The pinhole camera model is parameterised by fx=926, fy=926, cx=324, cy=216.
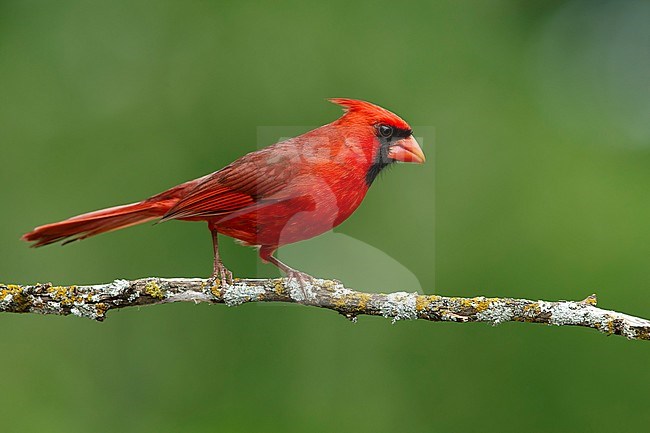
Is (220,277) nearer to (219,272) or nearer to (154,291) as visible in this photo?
(219,272)

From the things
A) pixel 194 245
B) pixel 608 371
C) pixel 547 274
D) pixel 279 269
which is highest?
pixel 279 269

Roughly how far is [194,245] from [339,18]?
1794mm

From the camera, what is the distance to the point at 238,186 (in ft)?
8.49

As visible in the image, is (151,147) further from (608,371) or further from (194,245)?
(608,371)

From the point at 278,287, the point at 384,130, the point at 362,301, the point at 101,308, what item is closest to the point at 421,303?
the point at 362,301

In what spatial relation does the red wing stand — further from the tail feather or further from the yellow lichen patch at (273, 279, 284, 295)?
the yellow lichen patch at (273, 279, 284, 295)

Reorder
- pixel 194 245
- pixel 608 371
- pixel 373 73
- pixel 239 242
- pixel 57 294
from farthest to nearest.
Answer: pixel 373 73 → pixel 608 371 → pixel 194 245 → pixel 239 242 → pixel 57 294

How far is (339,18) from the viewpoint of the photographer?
531 centimetres

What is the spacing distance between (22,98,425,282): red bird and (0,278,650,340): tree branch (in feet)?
0.24

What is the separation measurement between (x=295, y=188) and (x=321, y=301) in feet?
1.05

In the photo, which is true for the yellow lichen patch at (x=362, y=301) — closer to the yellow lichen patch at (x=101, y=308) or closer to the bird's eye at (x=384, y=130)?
the bird's eye at (x=384, y=130)

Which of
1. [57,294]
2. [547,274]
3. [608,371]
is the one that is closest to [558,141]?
[547,274]

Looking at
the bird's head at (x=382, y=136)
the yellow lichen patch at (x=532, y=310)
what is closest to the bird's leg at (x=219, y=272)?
the bird's head at (x=382, y=136)

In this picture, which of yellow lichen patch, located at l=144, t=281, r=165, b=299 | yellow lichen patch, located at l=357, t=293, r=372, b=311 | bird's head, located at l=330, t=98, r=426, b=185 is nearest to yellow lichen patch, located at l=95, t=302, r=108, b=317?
yellow lichen patch, located at l=144, t=281, r=165, b=299
